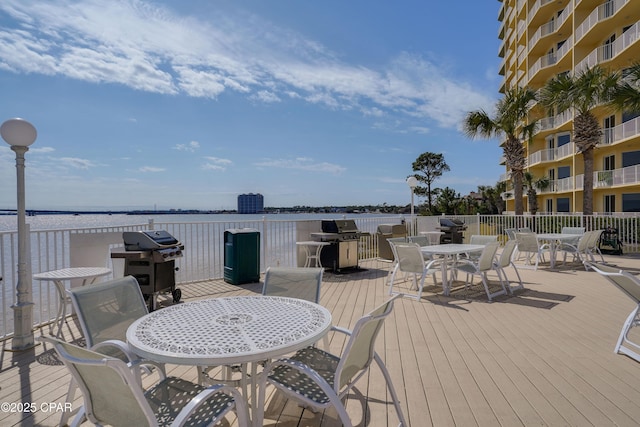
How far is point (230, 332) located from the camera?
1856 mm

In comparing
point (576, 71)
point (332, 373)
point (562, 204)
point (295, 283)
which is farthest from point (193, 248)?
point (562, 204)

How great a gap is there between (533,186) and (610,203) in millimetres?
6470

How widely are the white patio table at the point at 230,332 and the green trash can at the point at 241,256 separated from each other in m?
4.04

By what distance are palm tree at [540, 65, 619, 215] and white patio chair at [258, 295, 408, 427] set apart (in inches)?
556

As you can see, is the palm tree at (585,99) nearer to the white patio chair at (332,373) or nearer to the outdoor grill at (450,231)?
the outdoor grill at (450,231)

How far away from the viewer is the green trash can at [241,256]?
254 inches

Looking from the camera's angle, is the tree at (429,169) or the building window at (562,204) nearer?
the building window at (562,204)

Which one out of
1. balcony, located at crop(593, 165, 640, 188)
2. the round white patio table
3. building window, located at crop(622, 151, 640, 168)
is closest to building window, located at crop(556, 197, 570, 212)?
balcony, located at crop(593, 165, 640, 188)

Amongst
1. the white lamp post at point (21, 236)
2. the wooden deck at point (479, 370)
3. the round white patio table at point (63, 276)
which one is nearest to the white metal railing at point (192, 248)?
the white lamp post at point (21, 236)

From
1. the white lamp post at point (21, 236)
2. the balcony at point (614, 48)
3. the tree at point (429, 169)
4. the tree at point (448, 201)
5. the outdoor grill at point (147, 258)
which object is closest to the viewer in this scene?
the white lamp post at point (21, 236)

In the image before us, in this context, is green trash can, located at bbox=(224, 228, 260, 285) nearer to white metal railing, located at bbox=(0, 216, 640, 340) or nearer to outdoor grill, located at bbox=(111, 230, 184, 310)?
white metal railing, located at bbox=(0, 216, 640, 340)

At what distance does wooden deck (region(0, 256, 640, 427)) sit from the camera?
2256 mm

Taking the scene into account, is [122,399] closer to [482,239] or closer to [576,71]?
[482,239]

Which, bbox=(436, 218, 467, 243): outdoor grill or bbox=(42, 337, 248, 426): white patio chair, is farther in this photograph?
bbox=(436, 218, 467, 243): outdoor grill
